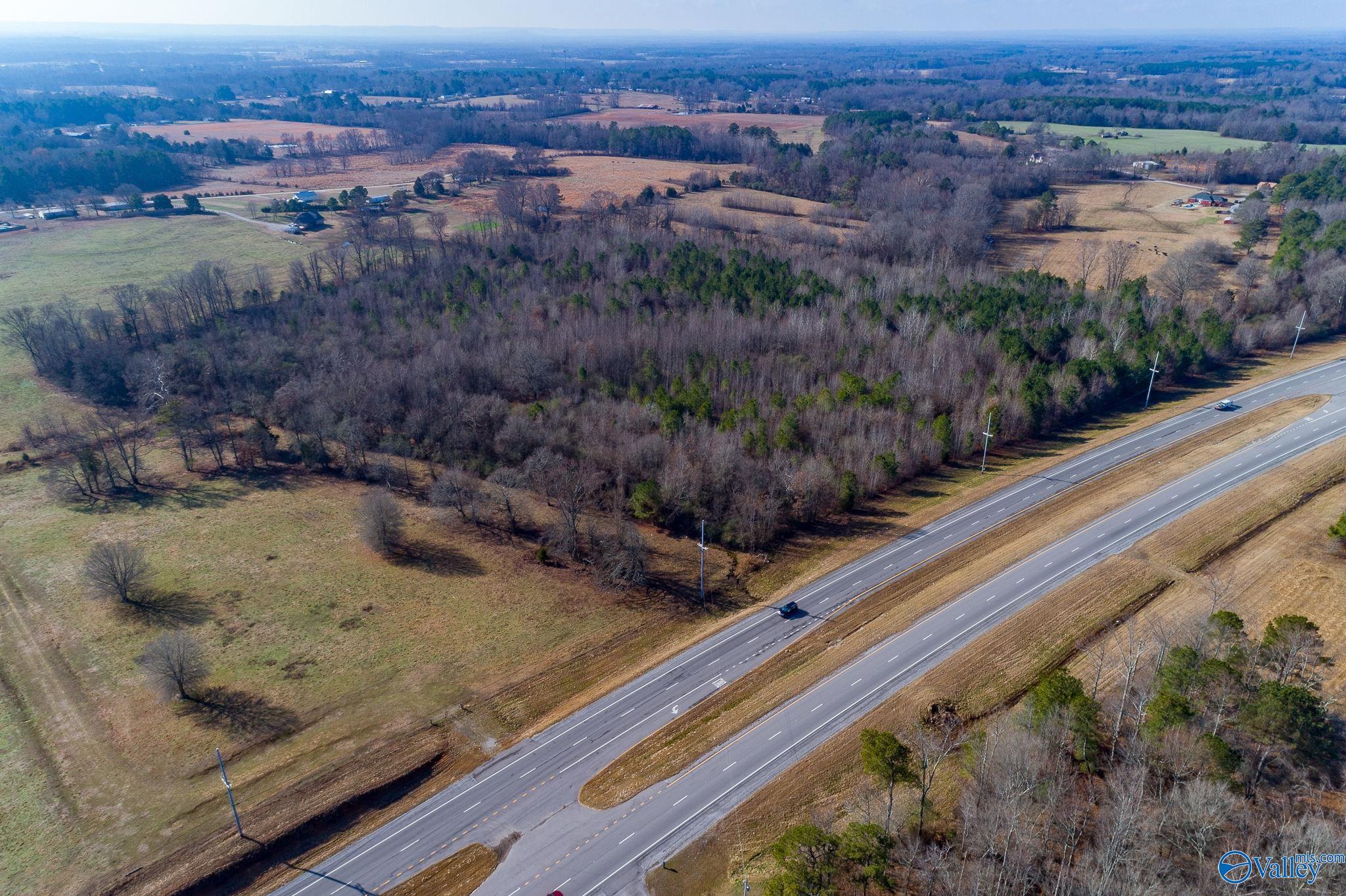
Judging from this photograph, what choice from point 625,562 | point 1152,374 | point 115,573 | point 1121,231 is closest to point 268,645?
point 115,573

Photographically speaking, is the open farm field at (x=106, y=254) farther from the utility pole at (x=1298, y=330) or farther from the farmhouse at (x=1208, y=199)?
the farmhouse at (x=1208, y=199)

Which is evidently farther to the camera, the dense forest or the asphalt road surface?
the dense forest

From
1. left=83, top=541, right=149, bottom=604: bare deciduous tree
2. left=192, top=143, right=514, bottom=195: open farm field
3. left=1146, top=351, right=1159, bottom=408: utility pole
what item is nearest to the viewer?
left=83, top=541, right=149, bottom=604: bare deciduous tree

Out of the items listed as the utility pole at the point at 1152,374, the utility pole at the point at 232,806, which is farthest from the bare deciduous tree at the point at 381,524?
the utility pole at the point at 1152,374

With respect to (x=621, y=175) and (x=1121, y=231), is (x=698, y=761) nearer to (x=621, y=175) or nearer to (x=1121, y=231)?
(x=1121, y=231)

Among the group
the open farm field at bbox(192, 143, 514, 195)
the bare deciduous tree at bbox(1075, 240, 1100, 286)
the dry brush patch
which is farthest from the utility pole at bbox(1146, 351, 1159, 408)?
the open farm field at bbox(192, 143, 514, 195)

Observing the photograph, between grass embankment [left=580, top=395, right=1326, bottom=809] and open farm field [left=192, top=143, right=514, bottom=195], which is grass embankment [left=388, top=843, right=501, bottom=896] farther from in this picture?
open farm field [left=192, top=143, right=514, bottom=195]
